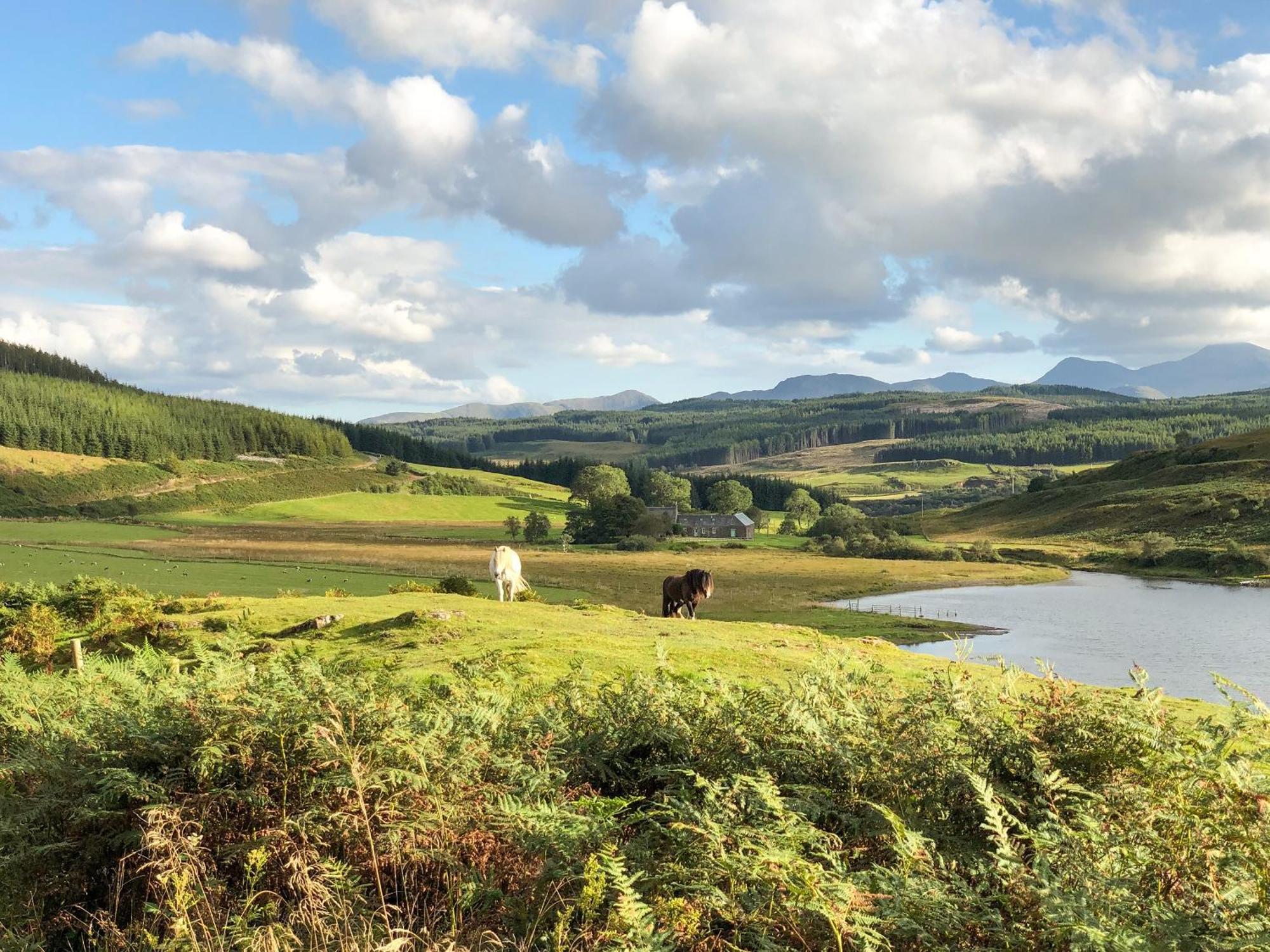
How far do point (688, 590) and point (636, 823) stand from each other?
27798mm

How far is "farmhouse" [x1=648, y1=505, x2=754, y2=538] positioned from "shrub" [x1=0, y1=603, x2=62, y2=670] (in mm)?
125219

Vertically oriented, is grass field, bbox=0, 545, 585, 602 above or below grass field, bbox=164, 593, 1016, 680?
below

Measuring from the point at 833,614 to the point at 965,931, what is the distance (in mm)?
59748

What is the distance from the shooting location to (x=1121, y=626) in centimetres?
6234

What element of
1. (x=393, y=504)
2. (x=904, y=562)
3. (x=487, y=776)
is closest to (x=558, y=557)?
(x=904, y=562)

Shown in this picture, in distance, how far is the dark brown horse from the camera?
34656 millimetres

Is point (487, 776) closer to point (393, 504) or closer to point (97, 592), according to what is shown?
point (97, 592)

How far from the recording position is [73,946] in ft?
19.8

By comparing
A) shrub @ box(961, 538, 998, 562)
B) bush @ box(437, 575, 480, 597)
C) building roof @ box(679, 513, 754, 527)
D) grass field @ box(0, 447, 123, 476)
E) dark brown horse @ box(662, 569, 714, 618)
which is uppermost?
grass field @ box(0, 447, 123, 476)

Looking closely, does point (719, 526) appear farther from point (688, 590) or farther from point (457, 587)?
point (457, 587)

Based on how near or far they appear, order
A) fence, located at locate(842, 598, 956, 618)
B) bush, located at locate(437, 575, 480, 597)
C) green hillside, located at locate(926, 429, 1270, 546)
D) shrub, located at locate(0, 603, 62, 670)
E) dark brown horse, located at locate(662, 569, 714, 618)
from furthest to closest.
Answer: green hillside, located at locate(926, 429, 1270, 546), fence, located at locate(842, 598, 956, 618), dark brown horse, located at locate(662, 569, 714, 618), bush, located at locate(437, 575, 480, 597), shrub, located at locate(0, 603, 62, 670)

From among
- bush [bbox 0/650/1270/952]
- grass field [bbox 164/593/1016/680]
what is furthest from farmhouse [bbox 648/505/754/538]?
bush [bbox 0/650/1270/952]

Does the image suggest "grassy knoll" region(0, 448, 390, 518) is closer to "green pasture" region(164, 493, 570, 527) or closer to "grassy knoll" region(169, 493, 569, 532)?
"green pasture" region(164, 493, 570, 527)

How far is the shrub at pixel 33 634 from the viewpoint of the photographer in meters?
19.2
